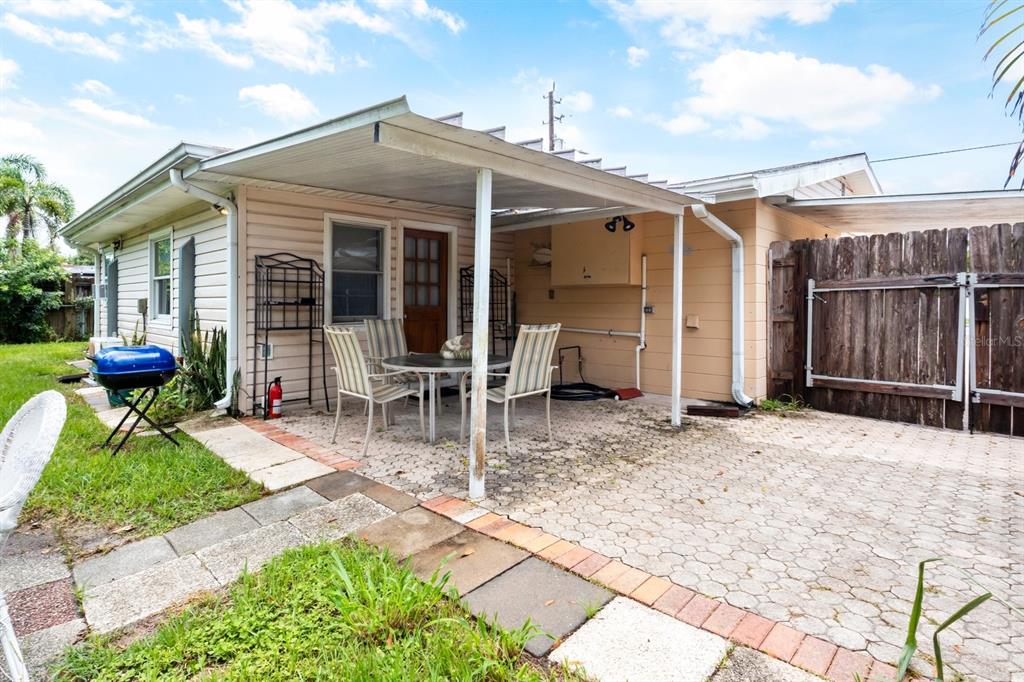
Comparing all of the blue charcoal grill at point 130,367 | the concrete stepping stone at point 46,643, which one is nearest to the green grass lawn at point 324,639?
the concrete stepping stone at point 46,643

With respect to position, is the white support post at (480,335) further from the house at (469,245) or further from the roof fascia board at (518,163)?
the roof fascia board at (518,163)

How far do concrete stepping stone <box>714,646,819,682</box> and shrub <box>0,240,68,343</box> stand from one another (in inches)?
704

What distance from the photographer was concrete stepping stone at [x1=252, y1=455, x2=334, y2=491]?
130 inches

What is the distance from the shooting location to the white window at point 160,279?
7.12 metres

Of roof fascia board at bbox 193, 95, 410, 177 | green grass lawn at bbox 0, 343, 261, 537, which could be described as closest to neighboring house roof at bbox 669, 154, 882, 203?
roof fascia board at bbox 193, 95, 410, 177

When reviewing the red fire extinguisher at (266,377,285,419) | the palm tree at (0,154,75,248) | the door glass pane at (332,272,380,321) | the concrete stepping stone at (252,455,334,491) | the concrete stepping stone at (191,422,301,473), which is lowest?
the concrete stepping stone at (252,455,334,491)

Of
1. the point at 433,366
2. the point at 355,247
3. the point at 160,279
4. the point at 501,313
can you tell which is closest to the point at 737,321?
the point at 501,313

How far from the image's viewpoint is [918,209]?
576cm

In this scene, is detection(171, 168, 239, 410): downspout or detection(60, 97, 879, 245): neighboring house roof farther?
detection(171, 168, 239, 410): downspout

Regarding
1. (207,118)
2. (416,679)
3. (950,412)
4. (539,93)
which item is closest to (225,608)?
(416,679)

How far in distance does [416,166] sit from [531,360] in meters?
1.72

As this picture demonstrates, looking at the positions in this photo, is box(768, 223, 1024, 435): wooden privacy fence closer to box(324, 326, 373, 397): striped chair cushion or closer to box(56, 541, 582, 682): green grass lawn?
box(324, 326, 373, 397): striped chair cushion

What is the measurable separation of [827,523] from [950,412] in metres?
3.24

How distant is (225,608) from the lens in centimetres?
198
